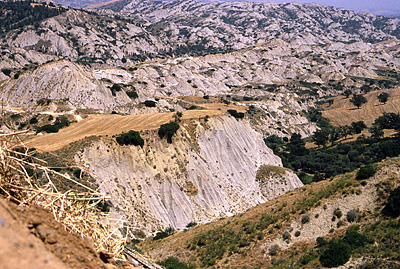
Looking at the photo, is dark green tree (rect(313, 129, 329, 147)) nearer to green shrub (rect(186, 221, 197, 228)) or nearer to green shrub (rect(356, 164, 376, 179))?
green shrub (rect(186, 221, 197, 228))

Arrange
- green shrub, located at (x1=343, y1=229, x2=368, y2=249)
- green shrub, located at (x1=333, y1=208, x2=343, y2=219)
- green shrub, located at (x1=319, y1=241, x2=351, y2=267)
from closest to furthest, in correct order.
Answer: green shrub, located at (x1=319, y1=241, x2=351, y2=267) < green shrub, located at (x1=343, y1=229, x2=368, y2=249) < green shrub, located at (x1=333, y1=208, x2=343, y2=219)

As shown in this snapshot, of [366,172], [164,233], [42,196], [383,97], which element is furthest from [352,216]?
[383,97]

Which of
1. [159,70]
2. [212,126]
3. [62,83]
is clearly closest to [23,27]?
[159,70]

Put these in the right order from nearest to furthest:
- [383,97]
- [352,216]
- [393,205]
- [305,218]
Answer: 1. [393,205]
2. [352,216]
3. [305,218]
4. [383,97]

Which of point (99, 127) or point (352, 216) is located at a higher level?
point (99, 127)

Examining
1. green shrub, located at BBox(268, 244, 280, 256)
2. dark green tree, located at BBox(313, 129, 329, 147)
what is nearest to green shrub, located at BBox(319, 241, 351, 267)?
green shrub, located at BBox(268, 244, 280, 256)

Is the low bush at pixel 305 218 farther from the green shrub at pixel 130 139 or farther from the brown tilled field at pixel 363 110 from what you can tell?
the brown tilled field at pixel 363 110

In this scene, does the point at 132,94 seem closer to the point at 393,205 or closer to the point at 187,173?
the point at 187,173
